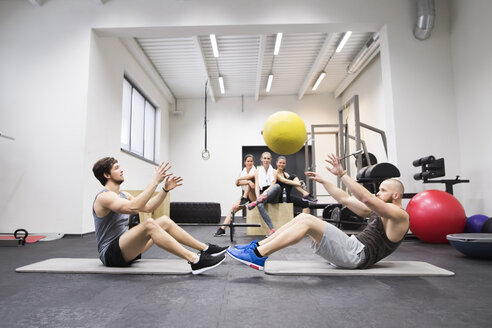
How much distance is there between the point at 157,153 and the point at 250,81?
3.24 meters

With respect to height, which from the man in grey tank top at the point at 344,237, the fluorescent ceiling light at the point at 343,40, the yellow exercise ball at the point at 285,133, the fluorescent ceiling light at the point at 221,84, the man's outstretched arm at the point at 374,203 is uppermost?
the fluorescent ceiling light at the point at 343,40

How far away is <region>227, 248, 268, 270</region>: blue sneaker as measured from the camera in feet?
7.39

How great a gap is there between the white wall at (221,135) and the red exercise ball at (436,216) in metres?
6.05

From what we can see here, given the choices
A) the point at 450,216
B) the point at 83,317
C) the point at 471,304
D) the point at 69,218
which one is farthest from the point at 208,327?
the point at 69,218

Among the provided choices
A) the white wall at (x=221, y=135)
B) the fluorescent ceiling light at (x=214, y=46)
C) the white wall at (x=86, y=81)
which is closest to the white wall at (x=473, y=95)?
the white wall at (x=86, y=81)

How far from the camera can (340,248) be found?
225 cm

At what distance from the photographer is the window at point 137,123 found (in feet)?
22.9

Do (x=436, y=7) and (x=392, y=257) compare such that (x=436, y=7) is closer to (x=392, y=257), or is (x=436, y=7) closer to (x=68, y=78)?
(x=392, y=257)

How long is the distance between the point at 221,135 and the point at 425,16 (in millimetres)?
6254

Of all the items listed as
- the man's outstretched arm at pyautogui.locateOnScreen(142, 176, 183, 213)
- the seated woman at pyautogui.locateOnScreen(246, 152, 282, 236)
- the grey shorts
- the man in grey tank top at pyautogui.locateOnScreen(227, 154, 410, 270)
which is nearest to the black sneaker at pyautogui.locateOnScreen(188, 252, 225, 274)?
the man in grey tank top at pyautogui.locateOnScreen(227, 154, 410, 270)

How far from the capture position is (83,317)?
4.91ft

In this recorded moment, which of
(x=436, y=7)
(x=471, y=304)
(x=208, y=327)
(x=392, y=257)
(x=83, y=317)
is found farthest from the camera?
(x=436, y=7)

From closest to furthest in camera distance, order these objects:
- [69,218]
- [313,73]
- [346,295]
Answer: [346,295]
[69,218]
[313,73]

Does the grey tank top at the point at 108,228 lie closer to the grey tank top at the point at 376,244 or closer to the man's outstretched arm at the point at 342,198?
the man's outstretched arm at the point at 342,198
